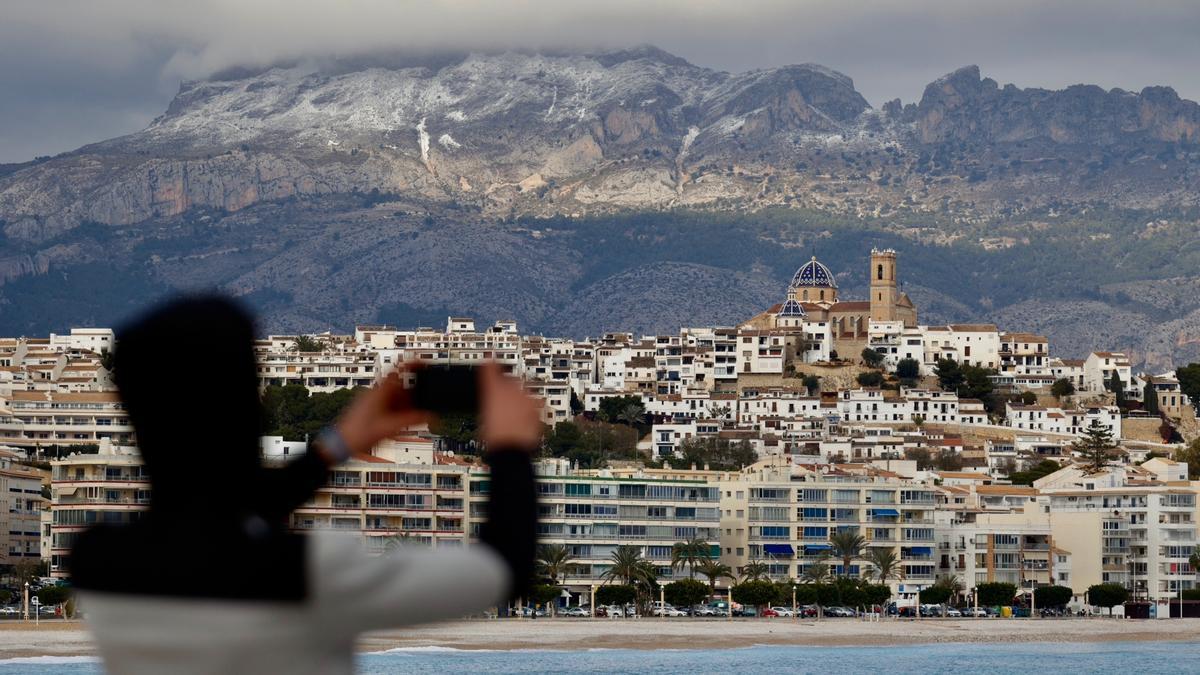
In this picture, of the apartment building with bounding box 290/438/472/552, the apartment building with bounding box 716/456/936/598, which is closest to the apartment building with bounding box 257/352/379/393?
the apartment building with bounding box 716/456/936/598

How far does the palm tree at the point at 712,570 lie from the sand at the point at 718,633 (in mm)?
5351

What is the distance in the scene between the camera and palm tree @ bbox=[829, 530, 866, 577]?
87.4 m

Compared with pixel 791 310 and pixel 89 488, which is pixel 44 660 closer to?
pixel 89 488

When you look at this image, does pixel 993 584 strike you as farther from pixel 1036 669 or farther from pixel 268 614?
pixel 268 614

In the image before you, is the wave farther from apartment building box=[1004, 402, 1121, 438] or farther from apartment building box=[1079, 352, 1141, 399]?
apartment building box=[1079, 352, 1141, 399]

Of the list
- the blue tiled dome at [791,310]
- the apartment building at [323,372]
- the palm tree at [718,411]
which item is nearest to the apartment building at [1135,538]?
the palm tree at [718,411]

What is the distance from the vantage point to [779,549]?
8912cm

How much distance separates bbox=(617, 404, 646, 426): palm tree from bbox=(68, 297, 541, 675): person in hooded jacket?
449ft

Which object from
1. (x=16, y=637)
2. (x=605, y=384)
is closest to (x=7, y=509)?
(x=16, y=637)

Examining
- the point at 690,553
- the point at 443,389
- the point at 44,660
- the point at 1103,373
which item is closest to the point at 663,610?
the point at 690,553

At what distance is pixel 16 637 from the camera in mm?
64062

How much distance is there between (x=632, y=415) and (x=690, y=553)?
5548 cm

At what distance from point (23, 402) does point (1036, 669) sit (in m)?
73.3

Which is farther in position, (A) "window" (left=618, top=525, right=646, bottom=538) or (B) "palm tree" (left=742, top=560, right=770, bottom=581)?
(A) "window" (left=618, top=525, right=646, bottom=538)
